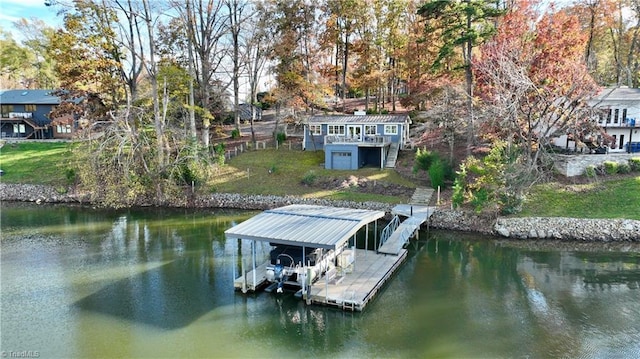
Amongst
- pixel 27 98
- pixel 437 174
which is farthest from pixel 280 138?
pixel 27 98

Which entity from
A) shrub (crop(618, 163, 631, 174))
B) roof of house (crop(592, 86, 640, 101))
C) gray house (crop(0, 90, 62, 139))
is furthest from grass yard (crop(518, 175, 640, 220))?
gray house (crop(0, 90, 62, 139))

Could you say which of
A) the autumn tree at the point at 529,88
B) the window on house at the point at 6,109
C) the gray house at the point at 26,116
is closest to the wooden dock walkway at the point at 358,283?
the autumn tree at the point at 529,88

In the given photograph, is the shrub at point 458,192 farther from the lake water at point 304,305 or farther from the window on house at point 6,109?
the window on house at point 6,109

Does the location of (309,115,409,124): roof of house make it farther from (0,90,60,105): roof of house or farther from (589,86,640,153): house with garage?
(0,90,60,105): roof of house

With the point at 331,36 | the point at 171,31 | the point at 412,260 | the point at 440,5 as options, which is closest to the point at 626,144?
the point at 440,5

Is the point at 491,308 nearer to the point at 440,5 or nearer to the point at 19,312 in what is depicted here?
the point at 19,312

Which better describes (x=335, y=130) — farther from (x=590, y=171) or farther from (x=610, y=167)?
(x=610, y=167)

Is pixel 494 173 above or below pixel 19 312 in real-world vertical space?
above

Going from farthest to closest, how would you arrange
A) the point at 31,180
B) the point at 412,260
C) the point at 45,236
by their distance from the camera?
the point at 31,180 < the point at 45,236 < the point at 412,260
